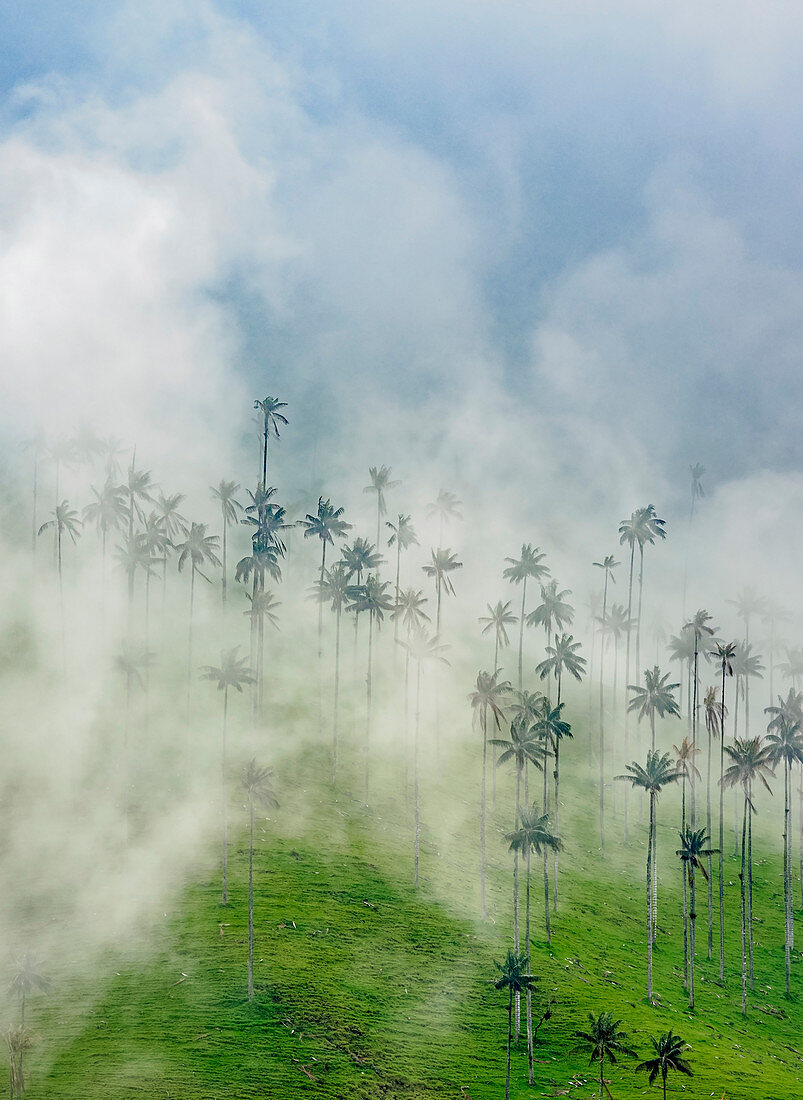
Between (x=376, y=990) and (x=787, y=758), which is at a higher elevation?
(x=787, y=758)

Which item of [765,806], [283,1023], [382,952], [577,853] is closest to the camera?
[283,1023]

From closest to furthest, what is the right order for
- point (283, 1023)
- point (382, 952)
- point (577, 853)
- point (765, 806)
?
point (283, 1023), point (382, 952), point (577, 853), point (765, 806)

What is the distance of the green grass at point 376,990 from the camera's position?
64.3 m

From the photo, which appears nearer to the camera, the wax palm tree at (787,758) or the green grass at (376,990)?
the green grass at (376,990)

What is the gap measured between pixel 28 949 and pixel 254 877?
2277cm

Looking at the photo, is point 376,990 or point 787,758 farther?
point 787,758

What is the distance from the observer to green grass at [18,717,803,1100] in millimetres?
64312

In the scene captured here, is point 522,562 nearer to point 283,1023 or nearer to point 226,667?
point 226,667

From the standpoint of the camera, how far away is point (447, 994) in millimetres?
78562

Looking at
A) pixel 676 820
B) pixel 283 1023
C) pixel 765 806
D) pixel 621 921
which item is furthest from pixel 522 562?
pixel 283 1023

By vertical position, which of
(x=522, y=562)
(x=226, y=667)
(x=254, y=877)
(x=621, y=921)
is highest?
(x=522, y=562)

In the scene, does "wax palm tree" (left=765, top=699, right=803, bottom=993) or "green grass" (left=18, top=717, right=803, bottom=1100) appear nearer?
"green grass" (left=18, top=717, right=803, bottom=1100)

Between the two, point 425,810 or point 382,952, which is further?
point 425,810

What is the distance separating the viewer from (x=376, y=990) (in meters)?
76.2
